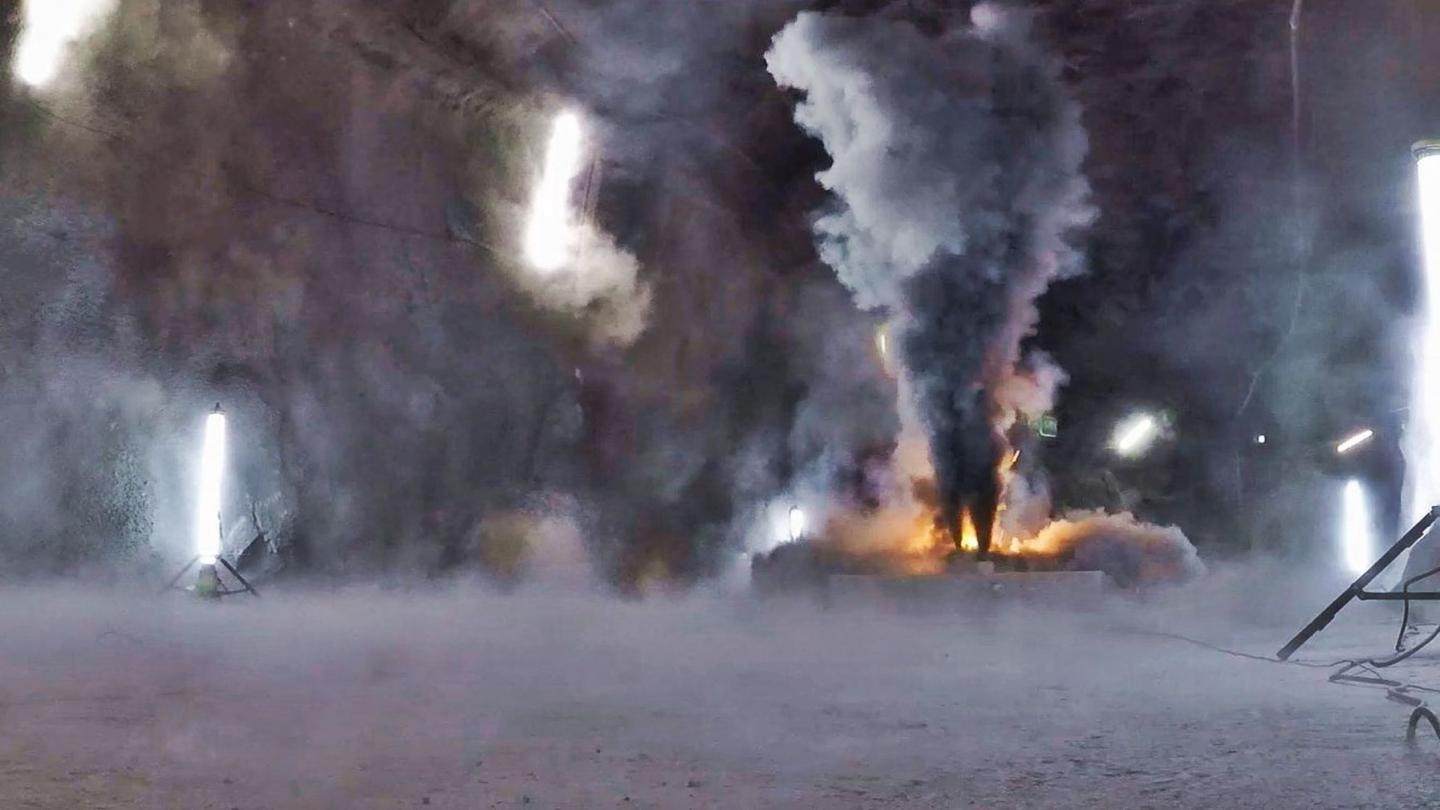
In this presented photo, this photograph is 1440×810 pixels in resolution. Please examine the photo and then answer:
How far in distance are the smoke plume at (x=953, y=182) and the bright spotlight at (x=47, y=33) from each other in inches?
354

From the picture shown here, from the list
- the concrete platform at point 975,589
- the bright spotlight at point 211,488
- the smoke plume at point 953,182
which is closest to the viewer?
the concrete platform at point 975,589

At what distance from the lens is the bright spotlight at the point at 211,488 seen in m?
15.0

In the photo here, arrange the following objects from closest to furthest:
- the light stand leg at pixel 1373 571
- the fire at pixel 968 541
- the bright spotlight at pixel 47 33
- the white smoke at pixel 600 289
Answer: the light stand leg at pixel 1373 571, the bright spotlight at pixel 47 33, the fire at pixel 968 541, the white smoke at pixel 600 289

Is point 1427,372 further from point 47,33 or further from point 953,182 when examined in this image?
point 47,33

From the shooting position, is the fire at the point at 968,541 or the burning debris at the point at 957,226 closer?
the burning debris at the point at 957,226

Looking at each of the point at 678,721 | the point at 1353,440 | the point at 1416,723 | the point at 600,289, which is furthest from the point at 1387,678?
the point at 1353,440

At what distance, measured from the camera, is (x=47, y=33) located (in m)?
13.4

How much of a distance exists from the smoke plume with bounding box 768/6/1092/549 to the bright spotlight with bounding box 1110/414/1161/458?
870 cm

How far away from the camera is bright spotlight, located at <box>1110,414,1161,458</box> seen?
2734 cm

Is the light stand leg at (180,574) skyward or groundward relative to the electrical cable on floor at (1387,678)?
skyward

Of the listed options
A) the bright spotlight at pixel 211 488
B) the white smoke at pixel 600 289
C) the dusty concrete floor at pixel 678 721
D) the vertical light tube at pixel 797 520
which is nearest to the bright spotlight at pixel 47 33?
the bright spotlight at pixel 211 488

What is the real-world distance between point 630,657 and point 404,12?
1044 cm

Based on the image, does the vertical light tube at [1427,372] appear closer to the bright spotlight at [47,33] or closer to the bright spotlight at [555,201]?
the bright spotlight at [555,201]

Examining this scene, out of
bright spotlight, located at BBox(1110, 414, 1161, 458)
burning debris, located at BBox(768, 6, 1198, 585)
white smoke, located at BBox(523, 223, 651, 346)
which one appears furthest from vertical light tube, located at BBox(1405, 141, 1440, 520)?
white smoke, located at BBox(523, 223, 651, 346)
